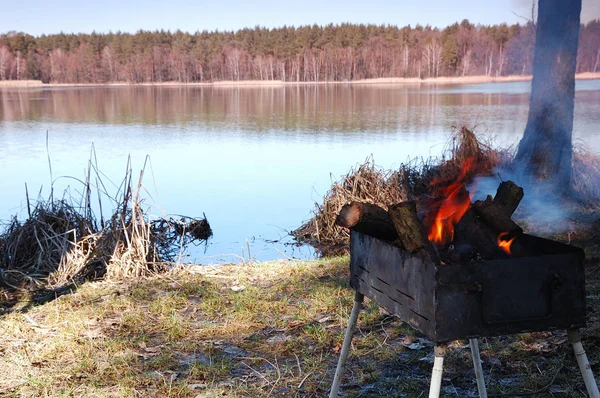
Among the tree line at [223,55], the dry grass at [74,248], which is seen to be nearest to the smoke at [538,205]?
the dry grass at [74,248]

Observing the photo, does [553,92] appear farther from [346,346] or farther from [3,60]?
[3,60]

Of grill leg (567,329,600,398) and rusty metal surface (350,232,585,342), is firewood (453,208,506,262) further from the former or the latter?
grill leg (567,329,600,398)

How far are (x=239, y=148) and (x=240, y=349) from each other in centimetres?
1078

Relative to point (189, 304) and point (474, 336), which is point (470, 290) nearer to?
point (474, 336)

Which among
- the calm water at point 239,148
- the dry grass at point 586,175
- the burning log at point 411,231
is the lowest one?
the calm water at point 239,148

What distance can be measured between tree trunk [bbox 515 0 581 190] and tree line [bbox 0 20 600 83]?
4131 cm

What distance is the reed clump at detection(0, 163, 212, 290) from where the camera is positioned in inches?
189

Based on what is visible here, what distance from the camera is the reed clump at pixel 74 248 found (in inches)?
189

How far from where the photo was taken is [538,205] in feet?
21.2

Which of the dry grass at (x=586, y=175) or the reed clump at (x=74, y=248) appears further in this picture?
the dry grass at (x=586, y=175)

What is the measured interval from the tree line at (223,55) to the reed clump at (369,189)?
40490 mm

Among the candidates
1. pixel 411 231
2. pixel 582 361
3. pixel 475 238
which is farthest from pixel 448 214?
pixel 582 361

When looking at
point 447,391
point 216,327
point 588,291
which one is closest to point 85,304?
point 216,327

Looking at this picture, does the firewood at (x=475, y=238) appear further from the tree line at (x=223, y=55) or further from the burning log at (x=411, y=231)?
the tree line at (x=223, y=55)
